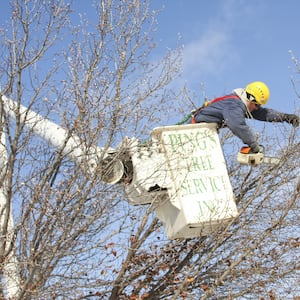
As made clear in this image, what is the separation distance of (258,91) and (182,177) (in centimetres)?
134

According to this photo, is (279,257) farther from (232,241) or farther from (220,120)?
(220,120)

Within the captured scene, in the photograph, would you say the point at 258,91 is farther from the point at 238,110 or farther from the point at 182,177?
the point at 182,177

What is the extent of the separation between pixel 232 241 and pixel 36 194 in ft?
10.3

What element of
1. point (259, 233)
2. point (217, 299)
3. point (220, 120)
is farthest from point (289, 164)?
point (220, 120)

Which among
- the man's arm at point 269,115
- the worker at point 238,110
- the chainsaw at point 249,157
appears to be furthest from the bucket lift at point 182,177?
the man's arm at point 269,115

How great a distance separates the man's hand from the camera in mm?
6478

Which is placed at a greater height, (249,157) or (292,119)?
(292,119)

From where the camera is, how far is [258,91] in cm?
577

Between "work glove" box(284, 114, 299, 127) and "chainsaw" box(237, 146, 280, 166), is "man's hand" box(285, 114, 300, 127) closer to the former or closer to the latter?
"work glove" box(284, 114, 299, 127)

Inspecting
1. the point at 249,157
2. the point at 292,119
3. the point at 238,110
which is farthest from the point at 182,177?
the point at 292,119

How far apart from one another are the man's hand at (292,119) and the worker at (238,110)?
0.55 meters

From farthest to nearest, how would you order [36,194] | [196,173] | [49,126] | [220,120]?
[49,126] → [36,194] → [220,120] → [196,173]

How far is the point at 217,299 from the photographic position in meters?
8.09

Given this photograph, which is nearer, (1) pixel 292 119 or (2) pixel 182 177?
(2) pixel 182 177
